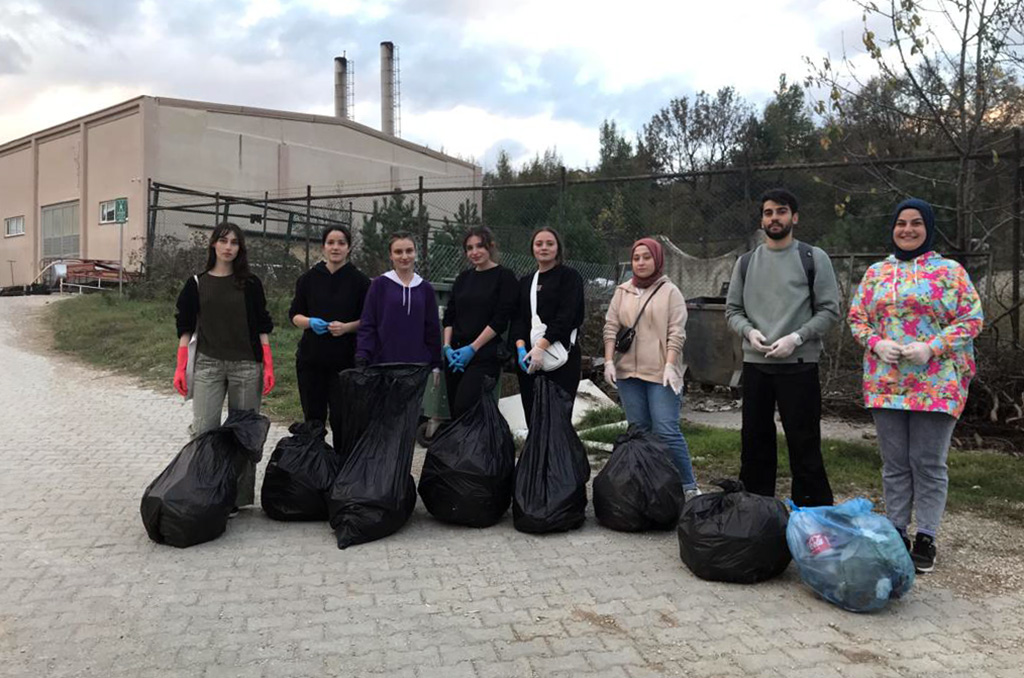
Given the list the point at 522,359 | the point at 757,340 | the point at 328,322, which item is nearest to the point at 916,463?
the point at 757,340

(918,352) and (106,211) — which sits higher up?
(106,211)

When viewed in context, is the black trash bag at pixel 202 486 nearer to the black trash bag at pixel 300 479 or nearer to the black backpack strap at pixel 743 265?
the black trash bag at pixel 300 479

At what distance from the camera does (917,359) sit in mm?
3301

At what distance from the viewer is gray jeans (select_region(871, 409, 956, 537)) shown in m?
3.41

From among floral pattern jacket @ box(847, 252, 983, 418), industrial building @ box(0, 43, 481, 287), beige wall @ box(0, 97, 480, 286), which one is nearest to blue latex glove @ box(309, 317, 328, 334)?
floral pattern jacket @ box(847, 252, 983, 418)

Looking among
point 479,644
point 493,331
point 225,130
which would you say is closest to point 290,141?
point 225,130

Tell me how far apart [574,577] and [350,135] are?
2681 centimetres

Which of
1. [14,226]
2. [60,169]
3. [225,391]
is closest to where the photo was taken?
[225,391]

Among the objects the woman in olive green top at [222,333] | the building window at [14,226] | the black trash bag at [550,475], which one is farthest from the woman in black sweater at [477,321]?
the building window at [14,226]

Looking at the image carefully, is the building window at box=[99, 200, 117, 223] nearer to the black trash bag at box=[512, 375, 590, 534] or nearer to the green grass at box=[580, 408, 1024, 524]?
the green grass at box=[580, 408, 1024, 524]

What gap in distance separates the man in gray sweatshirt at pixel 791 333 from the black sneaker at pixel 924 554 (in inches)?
17.2

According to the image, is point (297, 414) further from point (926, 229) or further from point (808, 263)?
point (926, 229)

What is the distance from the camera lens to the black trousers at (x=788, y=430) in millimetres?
3791

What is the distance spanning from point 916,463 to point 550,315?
203cm
